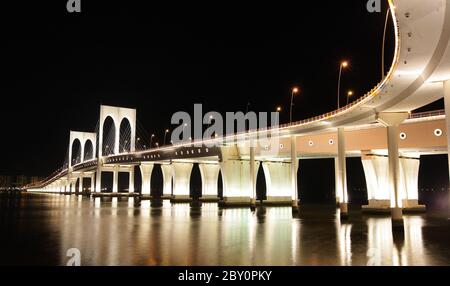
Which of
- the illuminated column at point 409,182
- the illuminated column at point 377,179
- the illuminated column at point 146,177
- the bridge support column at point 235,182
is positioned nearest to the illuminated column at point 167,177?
the illuminated column at point 146,177

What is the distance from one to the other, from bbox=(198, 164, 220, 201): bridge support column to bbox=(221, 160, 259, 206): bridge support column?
15.5 m

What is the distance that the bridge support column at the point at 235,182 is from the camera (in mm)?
57844

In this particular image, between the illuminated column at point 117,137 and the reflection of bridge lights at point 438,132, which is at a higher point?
the illuminated column at point 117,137

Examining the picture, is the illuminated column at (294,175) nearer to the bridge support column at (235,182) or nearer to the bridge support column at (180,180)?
the bridge support column at (235,182)

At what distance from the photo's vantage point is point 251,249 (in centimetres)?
1623

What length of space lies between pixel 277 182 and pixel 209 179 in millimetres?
17784

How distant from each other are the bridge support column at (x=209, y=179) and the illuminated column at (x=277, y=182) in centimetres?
1614

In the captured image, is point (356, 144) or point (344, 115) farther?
point (356, 144)

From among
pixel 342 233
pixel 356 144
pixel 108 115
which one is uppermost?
pixel 108 115

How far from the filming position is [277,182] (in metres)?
61.4

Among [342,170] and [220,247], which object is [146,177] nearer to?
[342,170]
